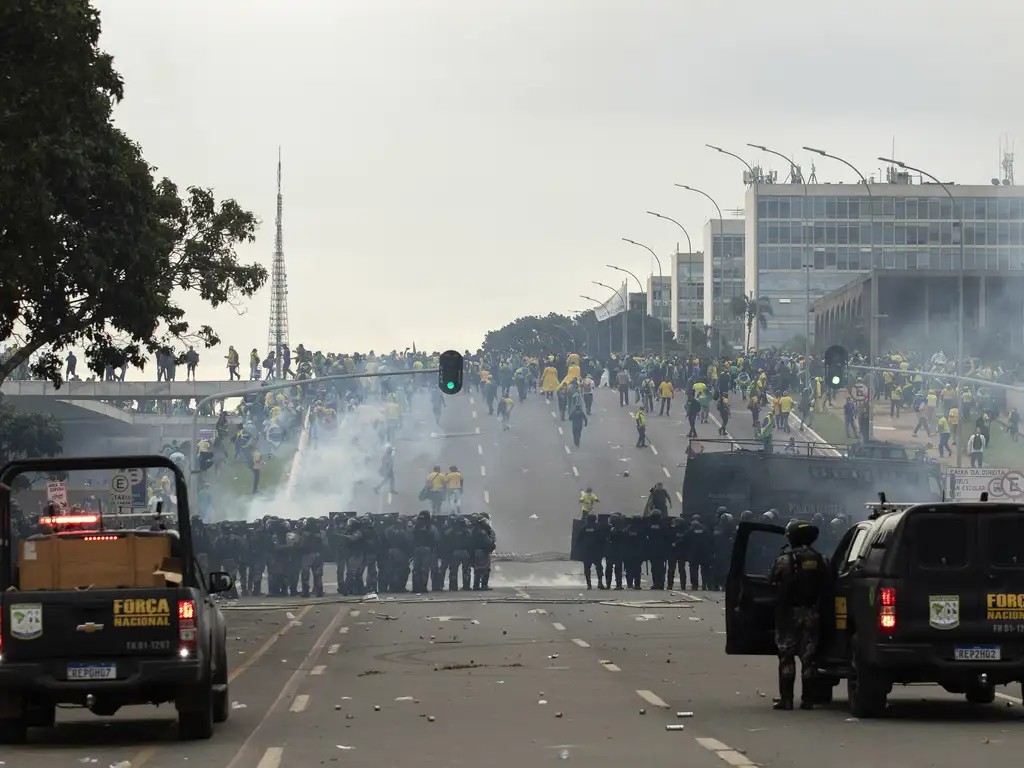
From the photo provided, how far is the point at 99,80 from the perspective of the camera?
27609 millimetres

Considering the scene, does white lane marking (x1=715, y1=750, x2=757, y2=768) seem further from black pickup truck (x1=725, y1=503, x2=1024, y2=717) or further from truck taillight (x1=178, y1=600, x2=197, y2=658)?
truck taillight (x1=178, y1=600, x2=197, y2=658)

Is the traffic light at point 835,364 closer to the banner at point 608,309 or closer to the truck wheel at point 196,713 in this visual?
the truck wheel at point 196,713

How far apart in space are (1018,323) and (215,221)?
4773 inches

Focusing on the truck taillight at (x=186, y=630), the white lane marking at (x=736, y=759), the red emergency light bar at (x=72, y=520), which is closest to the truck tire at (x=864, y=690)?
the white lane marking at (x=736, y=759)

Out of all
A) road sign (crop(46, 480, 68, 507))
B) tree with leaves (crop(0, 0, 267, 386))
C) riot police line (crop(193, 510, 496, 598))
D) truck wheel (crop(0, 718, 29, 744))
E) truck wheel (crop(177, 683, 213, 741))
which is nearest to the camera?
truck wheel (crop(177, 683, 213, 741))

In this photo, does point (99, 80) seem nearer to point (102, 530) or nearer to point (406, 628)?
point (406, 628)

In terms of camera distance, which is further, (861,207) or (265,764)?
(861,207)

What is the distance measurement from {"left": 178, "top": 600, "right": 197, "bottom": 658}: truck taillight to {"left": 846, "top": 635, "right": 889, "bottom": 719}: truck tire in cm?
543

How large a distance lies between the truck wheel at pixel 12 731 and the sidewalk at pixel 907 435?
52.5 m

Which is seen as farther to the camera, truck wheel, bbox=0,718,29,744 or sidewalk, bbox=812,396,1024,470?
sidewalk, bbox=812,396,1024,470

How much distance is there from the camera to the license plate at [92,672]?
15438 mm

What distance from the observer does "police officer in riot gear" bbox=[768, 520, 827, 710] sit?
695 inches

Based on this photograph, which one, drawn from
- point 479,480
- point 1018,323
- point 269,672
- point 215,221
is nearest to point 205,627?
point 269,672

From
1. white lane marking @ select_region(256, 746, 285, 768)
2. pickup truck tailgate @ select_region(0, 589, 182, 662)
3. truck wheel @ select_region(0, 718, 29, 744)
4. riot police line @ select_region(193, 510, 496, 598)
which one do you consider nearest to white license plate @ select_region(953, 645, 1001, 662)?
white lane marking @ select_region(256, 746, 285, 768)
